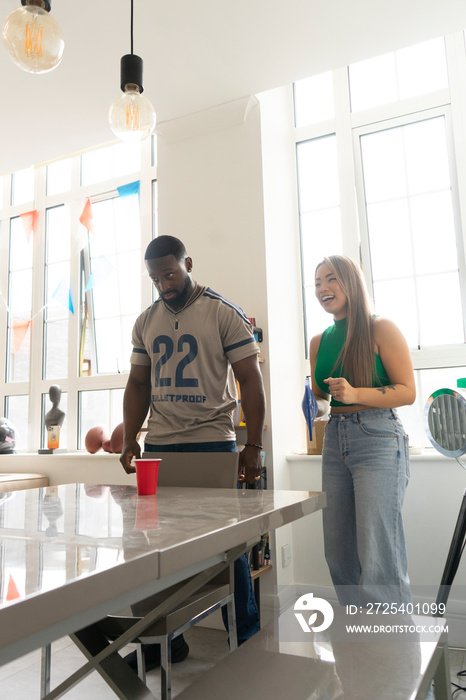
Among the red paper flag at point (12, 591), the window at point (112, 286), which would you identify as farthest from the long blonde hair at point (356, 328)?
the window at point (112, 286)

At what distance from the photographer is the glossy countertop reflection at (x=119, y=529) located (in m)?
0.67

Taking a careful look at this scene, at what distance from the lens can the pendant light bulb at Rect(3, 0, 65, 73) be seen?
1.33 m

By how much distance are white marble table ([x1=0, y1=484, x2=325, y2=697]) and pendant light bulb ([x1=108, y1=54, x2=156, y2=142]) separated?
1.09 m

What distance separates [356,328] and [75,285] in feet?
9.45

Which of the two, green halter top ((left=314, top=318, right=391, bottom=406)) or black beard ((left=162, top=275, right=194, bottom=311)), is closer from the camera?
green halter top ((left=314, top=318, right=391, bottom=406))

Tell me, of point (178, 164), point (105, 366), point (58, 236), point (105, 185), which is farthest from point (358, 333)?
point (58, 236)

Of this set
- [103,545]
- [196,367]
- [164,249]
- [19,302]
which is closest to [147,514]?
[103,545]

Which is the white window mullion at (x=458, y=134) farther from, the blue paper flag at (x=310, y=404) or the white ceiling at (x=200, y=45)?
the blue paper flag at (x=310, y=404)

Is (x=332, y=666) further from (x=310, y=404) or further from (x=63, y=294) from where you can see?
(x=63, y=294)

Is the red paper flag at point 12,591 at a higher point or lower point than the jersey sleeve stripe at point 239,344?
lower

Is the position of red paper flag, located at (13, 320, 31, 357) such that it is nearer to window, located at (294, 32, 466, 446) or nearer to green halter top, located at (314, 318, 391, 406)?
window, located at (294, 32, 466, 446)

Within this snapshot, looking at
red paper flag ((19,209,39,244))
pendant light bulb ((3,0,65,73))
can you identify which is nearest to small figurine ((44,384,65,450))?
red paper flag ((19,209,39,244))

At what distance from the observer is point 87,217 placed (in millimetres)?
4320

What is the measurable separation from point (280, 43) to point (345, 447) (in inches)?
78.6
